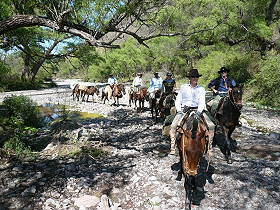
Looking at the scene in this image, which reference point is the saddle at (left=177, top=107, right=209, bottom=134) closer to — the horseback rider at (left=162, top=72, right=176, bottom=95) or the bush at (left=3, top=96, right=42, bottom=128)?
the horseback rider at (left=162, top=72, right=176, bottom=95)

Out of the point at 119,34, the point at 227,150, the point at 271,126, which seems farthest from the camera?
the point at 271,126

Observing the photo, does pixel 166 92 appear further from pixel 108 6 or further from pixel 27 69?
pixel 27 69

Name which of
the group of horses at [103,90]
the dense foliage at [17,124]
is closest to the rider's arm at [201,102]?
the dense foliage at [17,124]

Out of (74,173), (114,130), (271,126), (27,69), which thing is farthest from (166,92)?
(27,69)

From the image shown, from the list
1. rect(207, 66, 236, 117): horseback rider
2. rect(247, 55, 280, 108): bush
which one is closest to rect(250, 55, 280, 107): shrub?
rect(247, 55, 280, 108): bush

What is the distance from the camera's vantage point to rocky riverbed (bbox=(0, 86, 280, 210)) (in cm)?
571

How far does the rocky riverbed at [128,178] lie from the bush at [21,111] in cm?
415

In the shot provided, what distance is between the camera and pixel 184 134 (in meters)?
5.49

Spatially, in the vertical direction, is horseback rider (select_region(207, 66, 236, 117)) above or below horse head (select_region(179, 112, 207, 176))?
above

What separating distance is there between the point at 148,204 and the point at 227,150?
3.57 metres

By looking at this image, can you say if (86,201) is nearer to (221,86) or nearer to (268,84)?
(221,86)

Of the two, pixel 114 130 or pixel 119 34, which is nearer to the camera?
pixel 119 34

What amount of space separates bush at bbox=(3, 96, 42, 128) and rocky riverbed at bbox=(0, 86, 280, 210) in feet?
13.6

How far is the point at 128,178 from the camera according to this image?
6.82 meters
